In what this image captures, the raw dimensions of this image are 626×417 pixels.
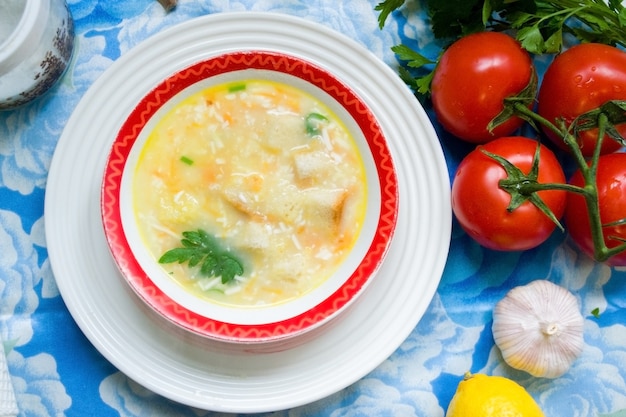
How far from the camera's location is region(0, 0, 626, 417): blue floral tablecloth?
5.12 ft

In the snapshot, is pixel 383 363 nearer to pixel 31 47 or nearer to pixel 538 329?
pixel 538 329

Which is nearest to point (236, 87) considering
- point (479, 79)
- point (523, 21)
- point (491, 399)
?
point (479, 79)

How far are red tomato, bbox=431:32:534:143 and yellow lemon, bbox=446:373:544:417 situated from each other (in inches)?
21.6

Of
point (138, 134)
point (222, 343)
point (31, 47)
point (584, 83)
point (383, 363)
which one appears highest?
point (31, 47)

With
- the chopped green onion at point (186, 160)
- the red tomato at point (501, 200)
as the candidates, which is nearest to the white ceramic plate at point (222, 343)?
the red tomato at point (501, 200)

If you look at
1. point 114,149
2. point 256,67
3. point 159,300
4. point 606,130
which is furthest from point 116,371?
point 606,130

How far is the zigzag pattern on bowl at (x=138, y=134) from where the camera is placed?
1371 mm

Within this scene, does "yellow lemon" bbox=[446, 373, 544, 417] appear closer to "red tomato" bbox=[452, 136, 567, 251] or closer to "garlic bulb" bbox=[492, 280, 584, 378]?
"garlic bulb" bbox=[492, 280, 584, 378]

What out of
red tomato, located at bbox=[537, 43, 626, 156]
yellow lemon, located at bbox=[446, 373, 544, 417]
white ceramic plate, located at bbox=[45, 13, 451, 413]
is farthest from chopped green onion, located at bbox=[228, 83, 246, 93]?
yellow lemon, located at bbox=[446, 373, 544, 417]

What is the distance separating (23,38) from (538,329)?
1271mm

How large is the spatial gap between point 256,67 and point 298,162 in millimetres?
217

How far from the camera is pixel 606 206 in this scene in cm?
149

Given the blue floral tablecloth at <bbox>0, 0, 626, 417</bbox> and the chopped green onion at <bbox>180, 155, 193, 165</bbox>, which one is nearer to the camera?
the chopped green onion at <bbox>180, 155, 193, 165</bbox>

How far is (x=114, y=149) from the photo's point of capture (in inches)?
54.5
